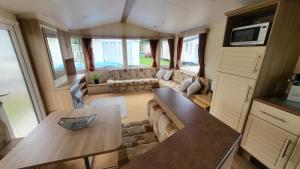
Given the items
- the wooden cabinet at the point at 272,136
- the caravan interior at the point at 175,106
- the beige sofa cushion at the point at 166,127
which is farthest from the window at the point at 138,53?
the wooden cabinet at the point at 272,136

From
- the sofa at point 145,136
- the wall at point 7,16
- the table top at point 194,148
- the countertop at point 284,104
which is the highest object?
the wall at point 7,16

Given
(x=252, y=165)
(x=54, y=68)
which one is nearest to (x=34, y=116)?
(x=54, y=68)

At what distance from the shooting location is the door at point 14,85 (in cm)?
189

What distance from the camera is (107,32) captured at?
4648 millimetres

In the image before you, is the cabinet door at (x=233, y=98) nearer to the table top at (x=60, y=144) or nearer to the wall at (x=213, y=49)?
the wall at (x=213, y=49)

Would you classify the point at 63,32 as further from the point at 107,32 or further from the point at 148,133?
the point at 148,133

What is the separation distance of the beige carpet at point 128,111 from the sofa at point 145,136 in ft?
0.75

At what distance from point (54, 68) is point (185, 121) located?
2.97 metres

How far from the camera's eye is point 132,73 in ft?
16.5

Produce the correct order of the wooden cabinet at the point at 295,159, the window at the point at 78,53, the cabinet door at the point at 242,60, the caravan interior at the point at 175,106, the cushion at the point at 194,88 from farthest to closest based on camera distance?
1. the window at the point at 78,53
2. the cushion at the point at 194,88
3. the cabinet door at the point at 242,60
4. the wooden cabinet at the point at 295,159
5. the caravan interior at the point at 175,106

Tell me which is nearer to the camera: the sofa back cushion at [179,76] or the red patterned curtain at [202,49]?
the red patterned curtain at [202,49]

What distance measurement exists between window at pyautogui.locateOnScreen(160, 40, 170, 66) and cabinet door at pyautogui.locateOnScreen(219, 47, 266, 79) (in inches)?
136

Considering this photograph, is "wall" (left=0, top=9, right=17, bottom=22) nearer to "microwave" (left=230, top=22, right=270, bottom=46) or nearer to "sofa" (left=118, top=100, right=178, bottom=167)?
"sofa" (left=118, top=100, right=178, bottom=167)

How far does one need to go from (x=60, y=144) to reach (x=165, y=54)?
492 centimetres
